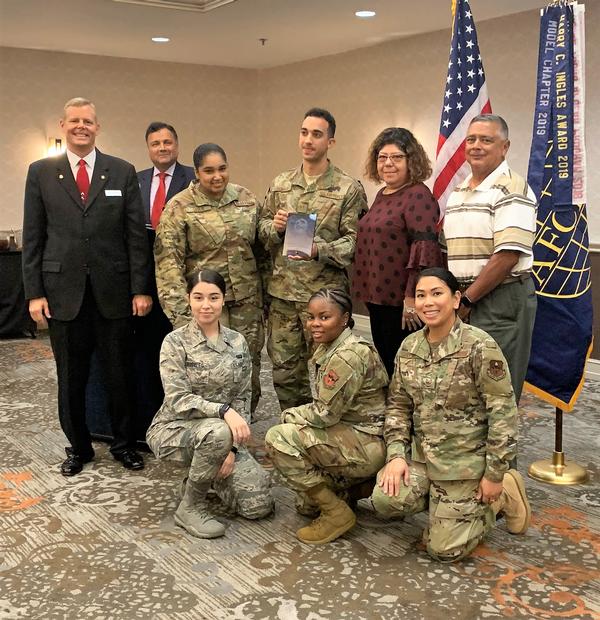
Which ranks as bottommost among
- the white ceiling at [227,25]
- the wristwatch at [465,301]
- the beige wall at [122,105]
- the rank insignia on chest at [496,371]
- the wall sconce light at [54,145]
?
the rank insignia on chest at [496,371]

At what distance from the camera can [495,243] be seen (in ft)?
10.2

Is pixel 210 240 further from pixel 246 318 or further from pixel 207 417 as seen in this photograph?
pixel 207 417

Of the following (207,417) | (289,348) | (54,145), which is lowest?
(207,417)

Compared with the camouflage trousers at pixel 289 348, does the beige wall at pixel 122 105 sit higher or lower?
higher

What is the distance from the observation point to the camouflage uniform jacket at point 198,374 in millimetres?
3166

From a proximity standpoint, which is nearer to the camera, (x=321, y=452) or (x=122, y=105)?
(x=321, y=452)

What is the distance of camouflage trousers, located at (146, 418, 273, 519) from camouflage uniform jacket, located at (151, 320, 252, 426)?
6cm

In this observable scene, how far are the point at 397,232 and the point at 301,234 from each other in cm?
41

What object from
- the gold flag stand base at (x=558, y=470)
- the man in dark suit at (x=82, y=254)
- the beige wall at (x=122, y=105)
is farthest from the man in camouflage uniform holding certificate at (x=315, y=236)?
the beige wall at (x=122, y=105)

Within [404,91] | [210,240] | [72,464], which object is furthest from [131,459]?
[404,91]

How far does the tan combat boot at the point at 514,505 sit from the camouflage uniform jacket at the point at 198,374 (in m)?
1.06

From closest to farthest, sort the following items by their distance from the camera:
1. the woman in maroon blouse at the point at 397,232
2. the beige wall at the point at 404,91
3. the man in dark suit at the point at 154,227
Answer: the woman in maroon blouse at the point at 397,232, the man in dark suit at the point at 154,227, the beige wall at the point at 404,91

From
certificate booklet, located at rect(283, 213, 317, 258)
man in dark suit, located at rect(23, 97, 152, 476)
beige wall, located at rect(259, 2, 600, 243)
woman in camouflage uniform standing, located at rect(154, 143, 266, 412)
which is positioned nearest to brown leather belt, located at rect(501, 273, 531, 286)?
certificate booklet, located at rect(283, 213, 317, 258)

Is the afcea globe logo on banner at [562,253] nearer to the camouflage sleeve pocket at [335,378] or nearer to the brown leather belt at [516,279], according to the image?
the brown leather belt at [516,279]
